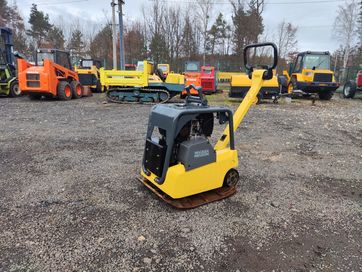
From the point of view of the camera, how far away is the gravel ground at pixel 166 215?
2.28m

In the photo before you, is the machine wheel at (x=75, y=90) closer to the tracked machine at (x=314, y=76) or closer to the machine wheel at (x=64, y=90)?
the machine wheel at (x=64, y=90)

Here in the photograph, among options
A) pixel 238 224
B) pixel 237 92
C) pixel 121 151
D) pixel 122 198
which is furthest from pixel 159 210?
pixel 237 92

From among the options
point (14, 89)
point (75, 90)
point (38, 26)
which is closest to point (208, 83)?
point (75, 90)

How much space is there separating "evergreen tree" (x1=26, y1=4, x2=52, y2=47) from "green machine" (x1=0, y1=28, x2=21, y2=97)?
32.8 metres

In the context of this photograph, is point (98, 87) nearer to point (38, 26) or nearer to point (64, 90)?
point (64, 90)

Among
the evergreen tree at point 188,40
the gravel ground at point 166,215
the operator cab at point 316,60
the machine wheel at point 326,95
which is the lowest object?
the gravel ground at point 166,215

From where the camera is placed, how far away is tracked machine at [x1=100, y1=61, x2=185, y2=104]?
38.2 feet

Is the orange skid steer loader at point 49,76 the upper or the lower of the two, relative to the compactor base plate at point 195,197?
upper

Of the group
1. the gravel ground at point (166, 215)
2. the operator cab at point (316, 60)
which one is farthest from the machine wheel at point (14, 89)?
the operator cab at point (316, 60)

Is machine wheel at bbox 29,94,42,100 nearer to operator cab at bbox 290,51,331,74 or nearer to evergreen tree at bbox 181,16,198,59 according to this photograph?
operator cab at bbox 290,51,331,74

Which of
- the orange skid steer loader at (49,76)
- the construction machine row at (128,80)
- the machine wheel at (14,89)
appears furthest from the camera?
the machine wheel at (14,89)

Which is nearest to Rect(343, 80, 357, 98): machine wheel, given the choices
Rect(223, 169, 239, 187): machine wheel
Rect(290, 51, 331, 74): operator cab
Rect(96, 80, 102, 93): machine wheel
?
Rect(290, 51, 331, 74): operator cab

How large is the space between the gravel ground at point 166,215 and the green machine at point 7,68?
9431 mm

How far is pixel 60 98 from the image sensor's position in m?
12.6
